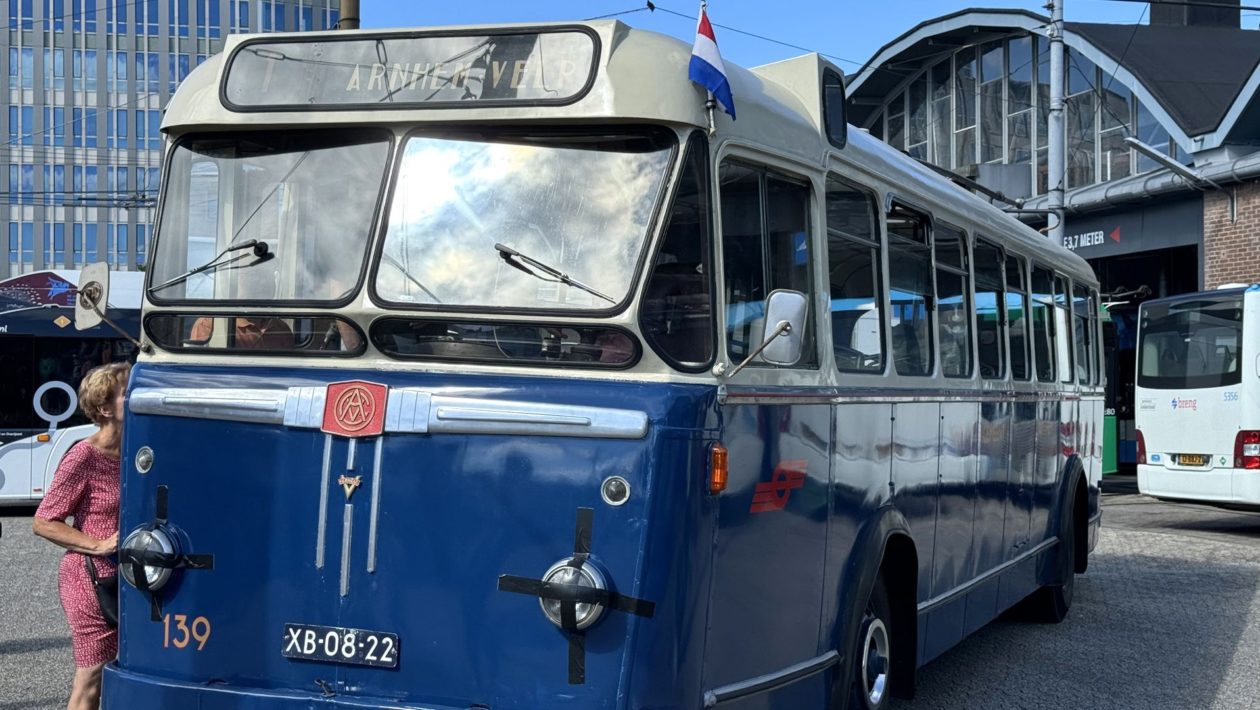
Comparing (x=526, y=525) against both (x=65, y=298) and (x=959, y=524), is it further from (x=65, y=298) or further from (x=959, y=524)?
(x=65, y=298)

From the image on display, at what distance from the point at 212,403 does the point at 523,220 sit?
1.21 m

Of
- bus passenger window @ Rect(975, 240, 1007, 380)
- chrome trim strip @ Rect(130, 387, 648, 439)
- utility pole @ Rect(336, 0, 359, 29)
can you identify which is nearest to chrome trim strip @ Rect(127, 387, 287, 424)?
chrome trim strip @ Rect(130, 387, 648, 439)

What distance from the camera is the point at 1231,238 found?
24516 mm

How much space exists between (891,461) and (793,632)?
4.51ft

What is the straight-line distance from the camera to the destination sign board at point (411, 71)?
181 inches

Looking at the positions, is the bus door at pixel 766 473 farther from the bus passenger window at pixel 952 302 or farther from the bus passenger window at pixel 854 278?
the bus passenger window at pixel 952 302

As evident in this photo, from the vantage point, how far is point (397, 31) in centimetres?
487

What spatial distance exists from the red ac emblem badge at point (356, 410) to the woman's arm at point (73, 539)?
140cm

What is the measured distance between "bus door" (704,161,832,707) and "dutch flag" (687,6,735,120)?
235mm

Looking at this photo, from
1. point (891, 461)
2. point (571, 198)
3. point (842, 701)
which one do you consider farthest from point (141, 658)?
point (891, 461)

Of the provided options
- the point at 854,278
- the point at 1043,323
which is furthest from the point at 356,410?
the point at 1043,323

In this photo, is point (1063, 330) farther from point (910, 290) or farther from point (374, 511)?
point (374, 511)

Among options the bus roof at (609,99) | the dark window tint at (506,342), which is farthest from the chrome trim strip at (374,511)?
the bus roof at (609,99)

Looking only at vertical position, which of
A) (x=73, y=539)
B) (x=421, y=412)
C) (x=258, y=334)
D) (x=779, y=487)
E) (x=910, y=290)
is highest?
(x=910, y=290)
